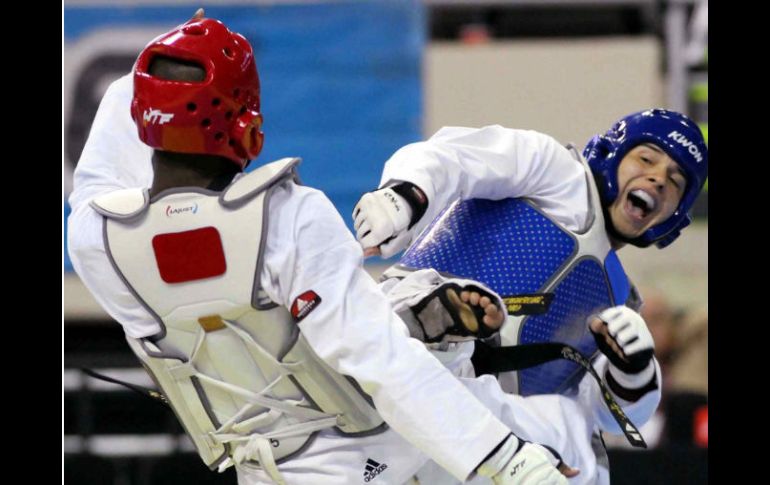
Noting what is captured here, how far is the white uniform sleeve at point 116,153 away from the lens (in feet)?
10.9

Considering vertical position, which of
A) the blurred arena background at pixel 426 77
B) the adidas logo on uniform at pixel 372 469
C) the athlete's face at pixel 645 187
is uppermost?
the athlete's face at pixel 645 187

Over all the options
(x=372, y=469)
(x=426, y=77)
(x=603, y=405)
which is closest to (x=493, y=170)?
(x=603, y=405)

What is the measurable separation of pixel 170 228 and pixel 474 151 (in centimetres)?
101

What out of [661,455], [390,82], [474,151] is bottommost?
[661,455]

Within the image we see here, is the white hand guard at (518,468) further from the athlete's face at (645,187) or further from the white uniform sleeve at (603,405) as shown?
the athlete's face at (645,187)

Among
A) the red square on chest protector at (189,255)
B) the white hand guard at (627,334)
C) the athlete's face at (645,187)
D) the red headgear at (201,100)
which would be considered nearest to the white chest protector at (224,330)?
the red square on chest protector at (189,255)

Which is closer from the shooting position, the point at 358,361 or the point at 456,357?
the point at 358,361

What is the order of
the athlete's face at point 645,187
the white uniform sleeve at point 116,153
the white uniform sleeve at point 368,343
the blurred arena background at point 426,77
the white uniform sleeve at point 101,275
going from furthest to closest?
the blurred arena background at point 426,77, the athlete's face at point 645,187, the white uniform sleeve at point 116,153, the white uniform sleeve at point 101,275, the white uniform sleeve at point 368,343

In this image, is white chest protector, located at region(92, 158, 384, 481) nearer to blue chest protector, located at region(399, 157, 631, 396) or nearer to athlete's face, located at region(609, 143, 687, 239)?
blue chest protector, located at region(399, 157, 631, 396)

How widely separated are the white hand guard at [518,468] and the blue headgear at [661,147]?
3.67 feet

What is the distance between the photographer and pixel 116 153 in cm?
337
